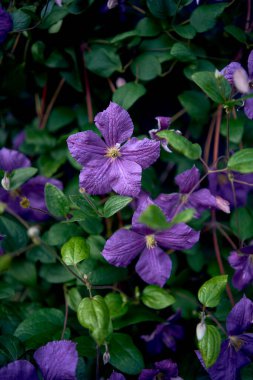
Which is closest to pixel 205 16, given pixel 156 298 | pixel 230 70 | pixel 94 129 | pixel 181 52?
pixel 181 52

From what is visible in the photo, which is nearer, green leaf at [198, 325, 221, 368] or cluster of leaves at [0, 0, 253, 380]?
green leaf at [198, 325, 221, 368]

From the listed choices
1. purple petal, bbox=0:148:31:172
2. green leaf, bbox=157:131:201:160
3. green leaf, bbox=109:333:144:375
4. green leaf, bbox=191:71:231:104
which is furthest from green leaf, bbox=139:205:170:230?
purple petal, bbox=0:148:31:172

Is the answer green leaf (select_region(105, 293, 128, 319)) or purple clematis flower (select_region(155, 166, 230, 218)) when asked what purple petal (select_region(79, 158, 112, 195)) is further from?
green leaf (select_region(105, 293, 128, 319))

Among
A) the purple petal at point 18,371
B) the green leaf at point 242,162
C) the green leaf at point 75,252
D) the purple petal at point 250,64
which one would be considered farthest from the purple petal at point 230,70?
the purple petal at point 18,371

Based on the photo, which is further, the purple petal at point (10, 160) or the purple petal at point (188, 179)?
the purple petal at point (10, 160)

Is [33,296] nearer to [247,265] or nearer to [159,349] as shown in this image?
[159,349]

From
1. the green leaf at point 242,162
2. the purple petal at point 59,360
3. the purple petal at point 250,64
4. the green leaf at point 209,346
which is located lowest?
the green leaf at point 209,346

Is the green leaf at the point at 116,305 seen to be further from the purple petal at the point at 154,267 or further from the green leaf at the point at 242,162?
the green leaf at the point at 242,162
